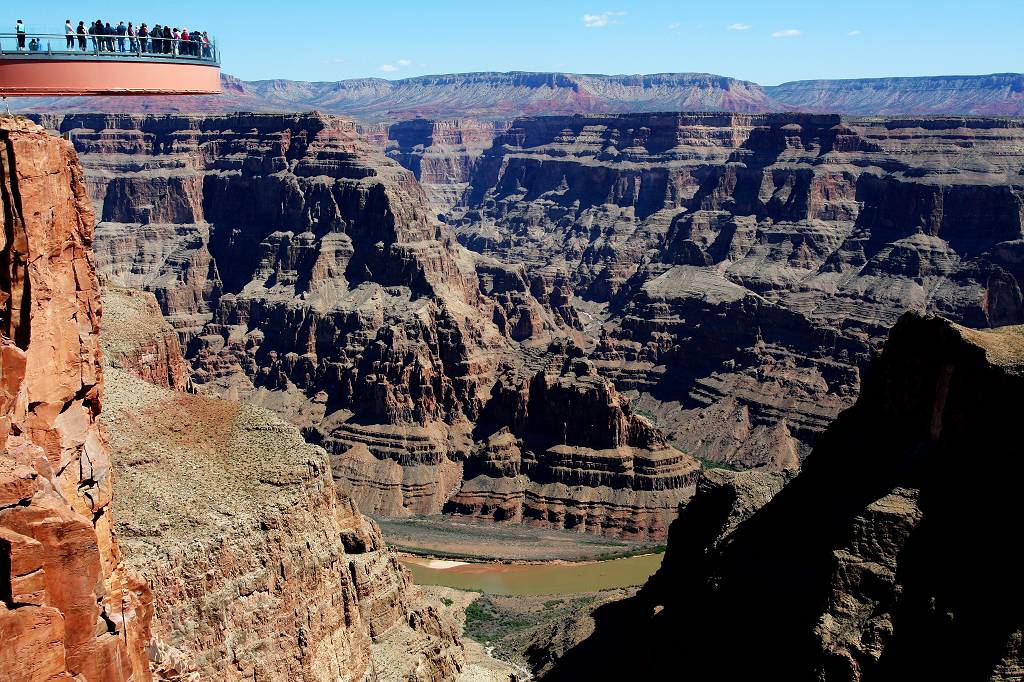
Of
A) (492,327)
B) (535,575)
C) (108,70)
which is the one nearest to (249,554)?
(108,70)

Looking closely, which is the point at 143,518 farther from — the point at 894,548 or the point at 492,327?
the point at 492,327

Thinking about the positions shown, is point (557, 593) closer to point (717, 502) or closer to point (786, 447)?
point (717, 502)

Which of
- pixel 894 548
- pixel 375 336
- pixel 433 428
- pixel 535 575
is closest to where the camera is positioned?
pixel 894 548

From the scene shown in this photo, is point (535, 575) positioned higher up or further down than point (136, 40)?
further down

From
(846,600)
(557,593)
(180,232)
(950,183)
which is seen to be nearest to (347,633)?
(846,600)

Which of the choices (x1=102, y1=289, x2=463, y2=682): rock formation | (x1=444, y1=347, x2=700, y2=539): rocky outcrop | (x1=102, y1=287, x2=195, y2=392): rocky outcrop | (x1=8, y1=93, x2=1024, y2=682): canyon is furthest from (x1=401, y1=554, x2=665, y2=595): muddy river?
(x1=102, y1=289, x2=463, y2=682): rock formation

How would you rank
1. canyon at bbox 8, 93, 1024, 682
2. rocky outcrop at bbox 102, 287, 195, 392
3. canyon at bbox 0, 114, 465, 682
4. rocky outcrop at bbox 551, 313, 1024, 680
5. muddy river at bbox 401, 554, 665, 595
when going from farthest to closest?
muddy river at bbox 401, 554, 665, 595 → rocky outcrop at bbox 102, 287, 195, 392 → rocky outcrop at bbox 551, 313, 1024, 680 → canyon at bbox 8, 93, 1024, 682 → canyon at bbox 0, 114, 465, 682

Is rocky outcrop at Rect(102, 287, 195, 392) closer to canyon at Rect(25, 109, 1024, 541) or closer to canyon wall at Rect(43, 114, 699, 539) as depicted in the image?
canyon wall at Rect(43, 114, 699, 539)
